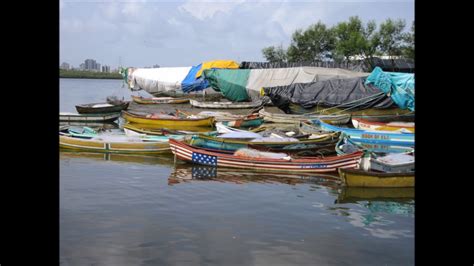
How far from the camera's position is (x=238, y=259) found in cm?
815

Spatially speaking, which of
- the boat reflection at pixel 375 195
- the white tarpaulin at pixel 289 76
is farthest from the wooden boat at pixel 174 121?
the boat reflection at pixel 375 195

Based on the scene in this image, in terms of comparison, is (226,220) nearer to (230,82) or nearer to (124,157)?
(124,157)

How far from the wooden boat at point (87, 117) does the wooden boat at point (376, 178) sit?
21.4 metres

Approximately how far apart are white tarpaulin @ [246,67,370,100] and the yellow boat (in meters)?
17.8

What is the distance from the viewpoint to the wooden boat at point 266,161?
566 inches

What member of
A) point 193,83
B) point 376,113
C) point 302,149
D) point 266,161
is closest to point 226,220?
point 266,161

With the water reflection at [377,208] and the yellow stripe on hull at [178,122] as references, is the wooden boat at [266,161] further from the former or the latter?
the yellow stripe on hull at [178,122]

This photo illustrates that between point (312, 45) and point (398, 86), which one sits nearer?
point (398, 86)

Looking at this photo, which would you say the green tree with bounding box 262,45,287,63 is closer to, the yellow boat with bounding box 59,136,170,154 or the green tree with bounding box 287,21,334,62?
the green tree with bounding box 287,21,334,62

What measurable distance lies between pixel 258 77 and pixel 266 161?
22.8m

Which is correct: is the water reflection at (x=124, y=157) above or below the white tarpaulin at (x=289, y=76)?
below

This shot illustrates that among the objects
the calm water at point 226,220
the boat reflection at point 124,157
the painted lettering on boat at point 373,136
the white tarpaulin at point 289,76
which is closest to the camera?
the calm water at point 226,220

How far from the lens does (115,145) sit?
61.1 ft
